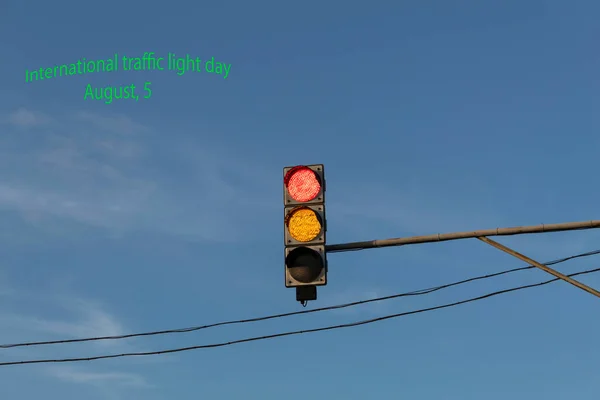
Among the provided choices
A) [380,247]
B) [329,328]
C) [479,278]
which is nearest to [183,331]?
[329,328]

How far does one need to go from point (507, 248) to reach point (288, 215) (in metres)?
2.51

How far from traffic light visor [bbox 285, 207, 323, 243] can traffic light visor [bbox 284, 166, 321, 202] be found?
0.14 m

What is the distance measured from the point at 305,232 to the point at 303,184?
53 centimetres

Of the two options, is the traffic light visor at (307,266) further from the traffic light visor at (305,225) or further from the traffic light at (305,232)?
the traffic light visor at (305,225)

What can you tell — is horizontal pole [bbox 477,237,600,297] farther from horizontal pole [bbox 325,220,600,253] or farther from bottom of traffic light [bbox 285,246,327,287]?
bottom of traffic light [bbox 285,246,327,287]

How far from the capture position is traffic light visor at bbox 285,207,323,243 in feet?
32.4

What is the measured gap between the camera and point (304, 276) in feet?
32.2

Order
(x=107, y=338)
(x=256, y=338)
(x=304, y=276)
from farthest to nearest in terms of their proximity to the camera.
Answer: (x=107, y=338)
(x=256, y=338)
(x=304, y=276)

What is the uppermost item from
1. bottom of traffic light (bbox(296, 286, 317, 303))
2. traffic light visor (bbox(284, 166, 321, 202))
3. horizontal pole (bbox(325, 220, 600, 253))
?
traffic light visor (bbox(284, 166, 321, 202))

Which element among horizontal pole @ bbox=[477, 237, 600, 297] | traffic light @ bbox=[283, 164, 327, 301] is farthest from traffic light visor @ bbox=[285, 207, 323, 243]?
horizontal pole @ bbox=[477, 237, 600, 297]

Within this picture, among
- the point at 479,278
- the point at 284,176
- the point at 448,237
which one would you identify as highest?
the point at 284,176

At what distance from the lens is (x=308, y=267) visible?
Answer: 9.80 metres

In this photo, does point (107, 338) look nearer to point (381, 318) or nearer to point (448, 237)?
point (381, 318)

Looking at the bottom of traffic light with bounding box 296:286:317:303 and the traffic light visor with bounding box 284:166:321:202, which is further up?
the traffic light visor with bounding box 284:166:321:202
